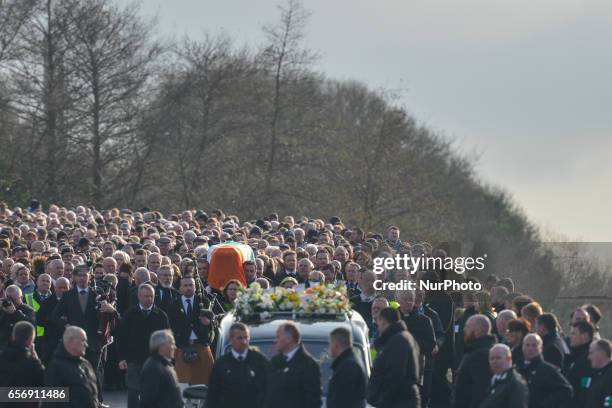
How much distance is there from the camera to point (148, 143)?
2082 inches

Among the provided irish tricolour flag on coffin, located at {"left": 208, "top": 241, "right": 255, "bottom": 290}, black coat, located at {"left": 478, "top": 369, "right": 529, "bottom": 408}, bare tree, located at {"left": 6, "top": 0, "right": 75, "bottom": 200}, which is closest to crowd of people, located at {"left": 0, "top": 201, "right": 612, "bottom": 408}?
black coat, located at {"left": 478, "top": 369, "right": 529, "bottom": 408}

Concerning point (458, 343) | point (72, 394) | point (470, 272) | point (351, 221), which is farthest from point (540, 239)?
point (72, 394)

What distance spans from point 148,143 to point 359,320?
120ft

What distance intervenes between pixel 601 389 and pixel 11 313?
7.62 meters

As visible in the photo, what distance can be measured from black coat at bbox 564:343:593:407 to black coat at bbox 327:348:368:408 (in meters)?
2.42

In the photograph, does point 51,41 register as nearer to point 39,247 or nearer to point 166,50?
point 166,50

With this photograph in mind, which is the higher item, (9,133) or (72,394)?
(9,133)

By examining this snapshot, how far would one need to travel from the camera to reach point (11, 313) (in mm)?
19312

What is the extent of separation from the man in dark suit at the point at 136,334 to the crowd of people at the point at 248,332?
0.02 metres

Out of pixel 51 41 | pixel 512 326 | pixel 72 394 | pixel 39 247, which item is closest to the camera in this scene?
pixel 72 394

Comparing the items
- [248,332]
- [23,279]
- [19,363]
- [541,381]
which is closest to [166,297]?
[23,279]

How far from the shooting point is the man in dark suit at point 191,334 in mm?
19875

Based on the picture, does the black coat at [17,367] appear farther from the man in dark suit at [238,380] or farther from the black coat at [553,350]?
the black coat at [553,350]

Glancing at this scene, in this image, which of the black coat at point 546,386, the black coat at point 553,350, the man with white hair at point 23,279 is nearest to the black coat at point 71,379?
the black coat at point 546,386
